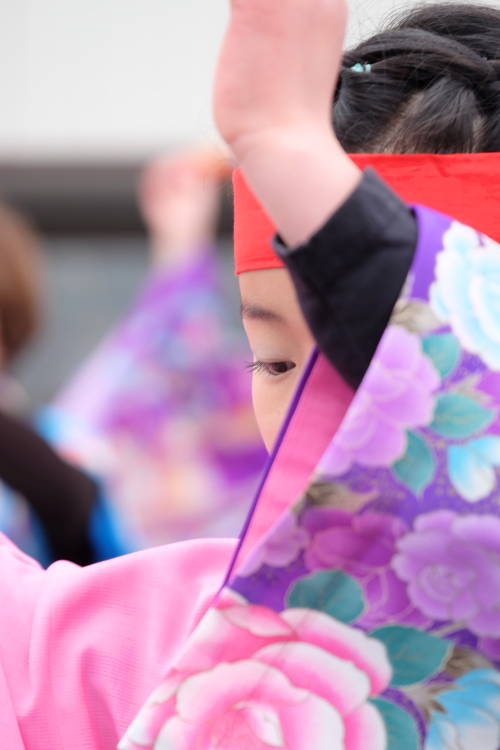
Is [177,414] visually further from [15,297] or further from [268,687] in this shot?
[268,687]

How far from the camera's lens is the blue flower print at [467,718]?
34cm

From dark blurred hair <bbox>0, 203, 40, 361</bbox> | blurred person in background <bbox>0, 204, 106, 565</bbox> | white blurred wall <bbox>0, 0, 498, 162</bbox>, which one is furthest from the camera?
white blurred wall <bbox>0, 0, 498, 162</bbox>

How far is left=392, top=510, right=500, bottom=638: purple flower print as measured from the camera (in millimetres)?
319

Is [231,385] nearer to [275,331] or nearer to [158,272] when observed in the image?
[158,272]

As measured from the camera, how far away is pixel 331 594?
13.6 inches

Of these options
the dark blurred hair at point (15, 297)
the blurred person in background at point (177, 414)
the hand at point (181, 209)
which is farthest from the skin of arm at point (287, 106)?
the hand at point (181, 209)

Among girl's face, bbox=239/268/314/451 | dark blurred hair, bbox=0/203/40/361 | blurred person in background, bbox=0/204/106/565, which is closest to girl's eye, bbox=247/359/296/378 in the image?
girl's face, bbox=239/268/314/451

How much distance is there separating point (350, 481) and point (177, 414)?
1.69 metres

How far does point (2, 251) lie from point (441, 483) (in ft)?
4.99

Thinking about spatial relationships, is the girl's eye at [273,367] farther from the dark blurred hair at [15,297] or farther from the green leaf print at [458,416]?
the dark blurred hair at [15,297]

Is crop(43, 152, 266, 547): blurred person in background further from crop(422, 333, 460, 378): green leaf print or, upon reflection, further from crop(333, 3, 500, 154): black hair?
crop(422, 333, 460, 378): green leaf print

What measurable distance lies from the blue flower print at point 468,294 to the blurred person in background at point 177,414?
1578 mm

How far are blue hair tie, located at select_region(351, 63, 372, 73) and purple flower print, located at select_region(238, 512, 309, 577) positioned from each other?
30 cm

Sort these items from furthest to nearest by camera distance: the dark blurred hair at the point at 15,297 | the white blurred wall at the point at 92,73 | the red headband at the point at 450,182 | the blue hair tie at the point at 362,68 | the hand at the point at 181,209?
the white blurred wall at the point at 92,73, the hand at the point at 181,209, the dark blurred hair at the point at 15,297, the blue hair tie at the point at 362,68, the red headband at the point at 450,182
